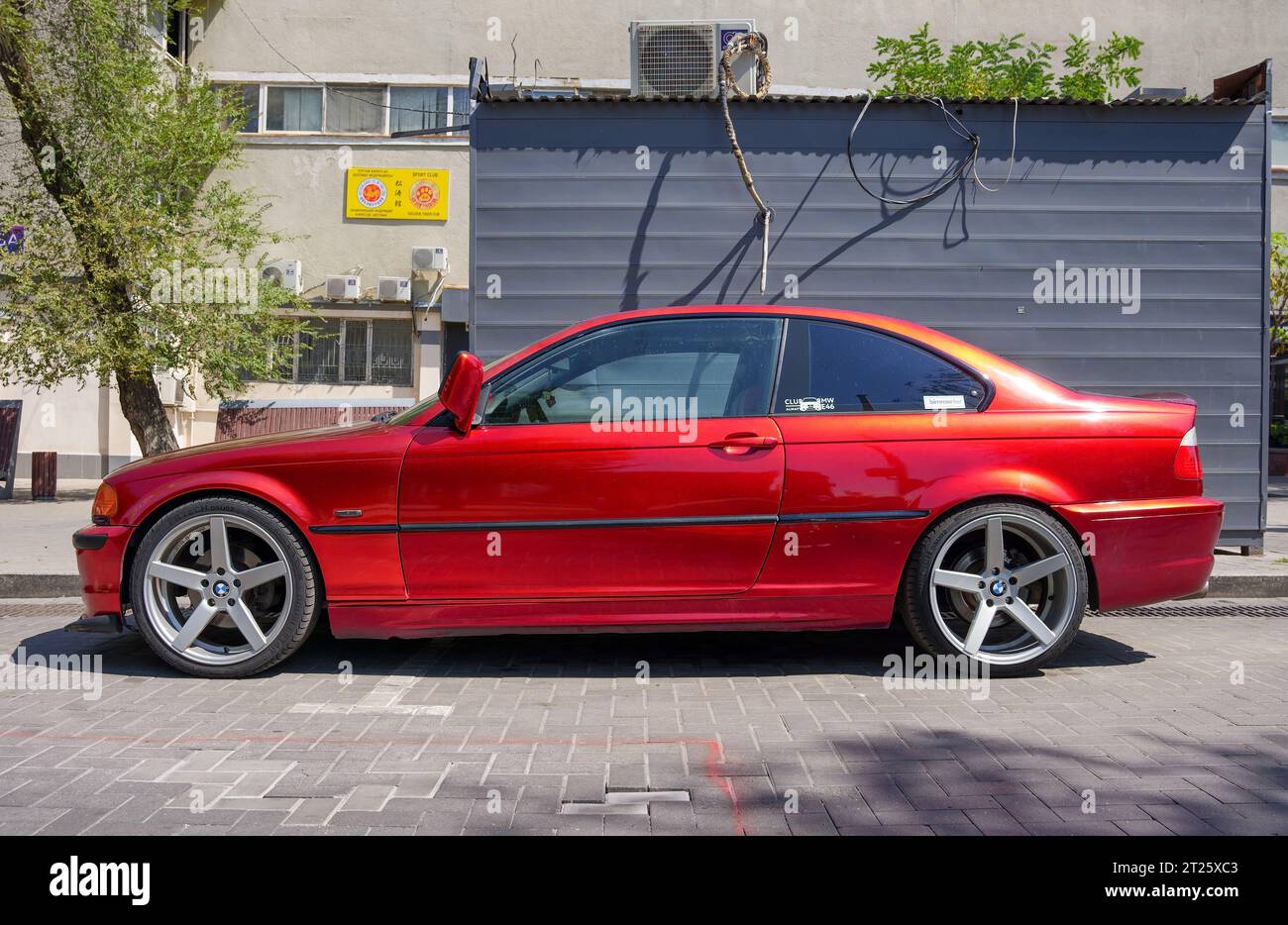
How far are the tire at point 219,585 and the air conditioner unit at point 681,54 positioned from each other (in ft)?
17.0

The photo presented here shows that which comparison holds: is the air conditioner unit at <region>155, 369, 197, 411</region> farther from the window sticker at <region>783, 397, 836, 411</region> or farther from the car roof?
the window sticker at <region>783, 397, 836, 411</region>

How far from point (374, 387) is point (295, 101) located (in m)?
5.17

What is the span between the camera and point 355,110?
18578 mm

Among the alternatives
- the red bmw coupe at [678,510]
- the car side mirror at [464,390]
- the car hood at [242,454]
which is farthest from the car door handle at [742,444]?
the car hood at [242,454]

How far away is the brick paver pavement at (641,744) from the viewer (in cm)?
297

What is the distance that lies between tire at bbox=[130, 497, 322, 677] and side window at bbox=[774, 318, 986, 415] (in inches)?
84.4

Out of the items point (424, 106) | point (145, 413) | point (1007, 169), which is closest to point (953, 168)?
point (1007, 169)

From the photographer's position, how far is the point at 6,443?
13500 mm

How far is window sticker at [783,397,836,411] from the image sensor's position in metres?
4.59

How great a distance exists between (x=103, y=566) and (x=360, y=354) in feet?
47.0

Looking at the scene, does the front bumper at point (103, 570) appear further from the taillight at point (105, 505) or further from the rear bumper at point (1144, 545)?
the rear bumper at point (1144, 545)

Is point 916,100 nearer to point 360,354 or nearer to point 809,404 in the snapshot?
point 809,404

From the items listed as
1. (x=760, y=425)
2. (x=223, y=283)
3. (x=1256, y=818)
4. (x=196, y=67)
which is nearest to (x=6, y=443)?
(x=223, y=283)
